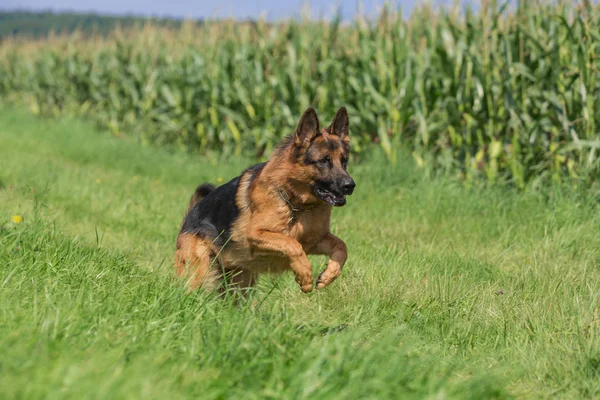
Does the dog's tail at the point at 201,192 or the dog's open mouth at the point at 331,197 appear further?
the dog's tail at the point at 201,192

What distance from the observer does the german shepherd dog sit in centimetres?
399

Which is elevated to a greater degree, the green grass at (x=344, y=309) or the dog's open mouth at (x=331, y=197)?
the dog's open mouth at (x=331, y=197)

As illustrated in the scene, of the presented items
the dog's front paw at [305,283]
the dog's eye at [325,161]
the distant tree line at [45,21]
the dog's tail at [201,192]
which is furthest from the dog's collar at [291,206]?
the distant tree line at [45,21]

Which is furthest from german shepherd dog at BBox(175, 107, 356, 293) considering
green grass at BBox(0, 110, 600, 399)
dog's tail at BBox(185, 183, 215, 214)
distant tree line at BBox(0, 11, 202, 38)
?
distant tree line at BBox(0, 11, 202, 38)

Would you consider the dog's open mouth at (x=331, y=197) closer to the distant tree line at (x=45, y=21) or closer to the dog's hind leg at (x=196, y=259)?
the dog's hind leg at (x=196, y=259)

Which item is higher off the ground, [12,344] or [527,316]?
[12,344]

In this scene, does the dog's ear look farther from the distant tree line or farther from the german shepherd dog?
the distant tree line

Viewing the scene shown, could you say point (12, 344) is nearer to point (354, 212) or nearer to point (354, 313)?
point (354, 313)

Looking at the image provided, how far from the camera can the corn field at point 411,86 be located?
7461 mm

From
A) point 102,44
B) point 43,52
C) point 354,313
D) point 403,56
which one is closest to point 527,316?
point 354,313

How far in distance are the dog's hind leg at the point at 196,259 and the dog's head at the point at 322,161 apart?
85 centimetres

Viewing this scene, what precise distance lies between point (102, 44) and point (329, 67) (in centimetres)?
897

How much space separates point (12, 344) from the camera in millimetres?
2527

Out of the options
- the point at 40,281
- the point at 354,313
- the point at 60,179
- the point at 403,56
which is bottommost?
the point at 60,179
